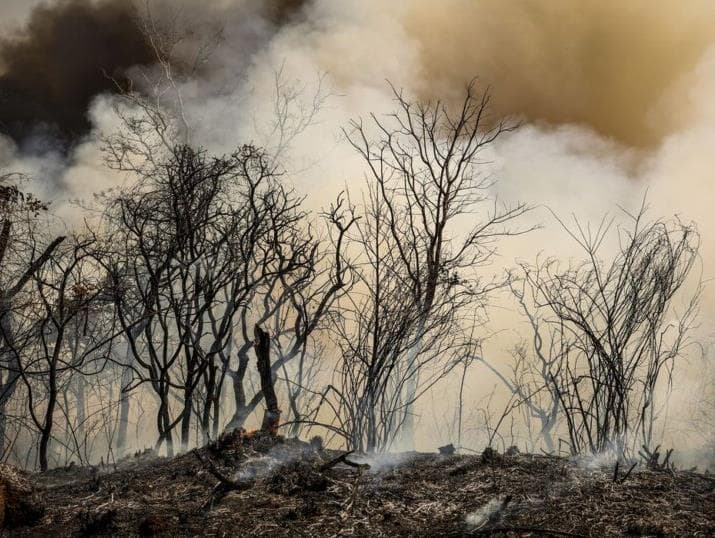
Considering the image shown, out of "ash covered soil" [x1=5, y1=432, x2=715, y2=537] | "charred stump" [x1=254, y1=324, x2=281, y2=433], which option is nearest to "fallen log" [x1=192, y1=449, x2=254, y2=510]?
"ash covered soil" [x1=5, y1=432, x2=715, y2=537]

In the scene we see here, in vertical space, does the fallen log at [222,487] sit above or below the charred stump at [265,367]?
below

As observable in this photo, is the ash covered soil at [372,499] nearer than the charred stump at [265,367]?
Yes

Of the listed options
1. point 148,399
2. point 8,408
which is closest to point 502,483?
point 8,408

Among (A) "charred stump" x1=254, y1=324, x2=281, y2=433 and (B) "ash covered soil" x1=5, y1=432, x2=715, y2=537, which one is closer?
(B) "ash covered soil" x1=5, y1=432, x2=715, y2=537

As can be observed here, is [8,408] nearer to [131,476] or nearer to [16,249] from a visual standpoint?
[16,249]

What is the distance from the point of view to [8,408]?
1619cm

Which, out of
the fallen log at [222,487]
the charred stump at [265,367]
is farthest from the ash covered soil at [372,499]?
the charred stump at [265,367]

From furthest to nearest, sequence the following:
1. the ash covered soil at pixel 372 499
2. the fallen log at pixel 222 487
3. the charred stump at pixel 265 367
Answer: the charred stump at pixel 265 367 → the fallen log at pixel 222 487 → the ash covered soil at pixel 372 499

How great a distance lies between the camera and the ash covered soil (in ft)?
8.34

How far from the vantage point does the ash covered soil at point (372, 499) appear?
2.54 meters

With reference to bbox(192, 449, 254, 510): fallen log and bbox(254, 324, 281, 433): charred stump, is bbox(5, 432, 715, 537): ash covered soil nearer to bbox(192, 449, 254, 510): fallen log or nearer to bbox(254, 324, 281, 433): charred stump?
bbox(192, 449, 254, 510): fallen log

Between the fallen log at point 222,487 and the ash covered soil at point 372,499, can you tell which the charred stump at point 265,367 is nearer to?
the ash covered soil at point 372,499

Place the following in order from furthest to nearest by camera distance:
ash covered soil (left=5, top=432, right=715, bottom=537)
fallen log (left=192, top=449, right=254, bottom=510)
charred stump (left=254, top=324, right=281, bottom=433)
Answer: charred stump (left=254, top=324, right=281, bottom=433) → fallen log (left=192, top=449, right=254, bottom=510) → ash covered soil (left=5, top=432, right=715, bottom=537)

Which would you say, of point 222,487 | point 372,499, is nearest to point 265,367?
point 222,487
